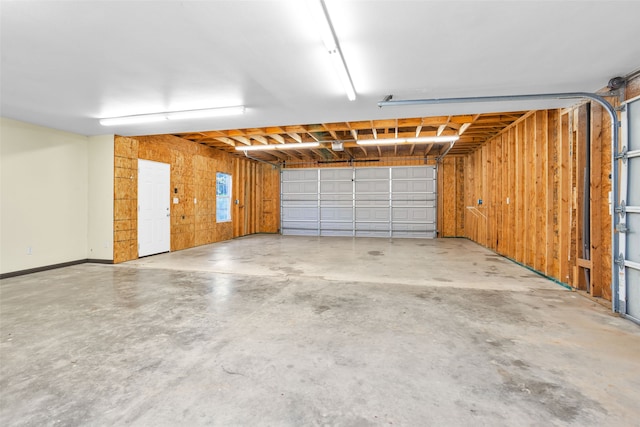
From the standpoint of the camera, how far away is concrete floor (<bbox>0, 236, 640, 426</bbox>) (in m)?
1.76

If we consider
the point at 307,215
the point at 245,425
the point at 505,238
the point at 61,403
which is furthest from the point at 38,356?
the point at 307,215

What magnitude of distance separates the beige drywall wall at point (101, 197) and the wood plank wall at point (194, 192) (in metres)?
0.14

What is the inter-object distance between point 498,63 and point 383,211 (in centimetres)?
831

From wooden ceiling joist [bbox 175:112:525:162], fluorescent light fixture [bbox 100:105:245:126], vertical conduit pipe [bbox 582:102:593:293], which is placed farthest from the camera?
wooden ceiling joist [bbox 175:112:525:162]

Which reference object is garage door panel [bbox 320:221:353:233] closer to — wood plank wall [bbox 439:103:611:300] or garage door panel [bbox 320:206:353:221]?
garage door panel [bbox 320:206:353:221]

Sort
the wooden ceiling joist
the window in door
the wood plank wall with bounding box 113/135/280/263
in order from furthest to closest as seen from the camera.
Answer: the window in door → the wood plank wall with bounding box 113/135/280/263 → the wooden ceiling joist

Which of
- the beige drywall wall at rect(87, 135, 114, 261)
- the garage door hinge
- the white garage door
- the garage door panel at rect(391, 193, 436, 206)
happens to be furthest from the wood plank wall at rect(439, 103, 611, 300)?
the beige drywall wall at rect(87, 135, 114, 261)

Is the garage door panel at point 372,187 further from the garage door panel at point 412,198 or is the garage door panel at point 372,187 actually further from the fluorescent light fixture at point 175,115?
the fluorescent light fixture at point 175,115

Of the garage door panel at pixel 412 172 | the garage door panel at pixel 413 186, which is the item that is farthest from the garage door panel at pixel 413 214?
the garage door panel at pixel 412 172

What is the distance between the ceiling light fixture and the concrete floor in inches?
107

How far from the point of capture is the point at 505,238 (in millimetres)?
6930

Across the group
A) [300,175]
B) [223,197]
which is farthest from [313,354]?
[300,175]

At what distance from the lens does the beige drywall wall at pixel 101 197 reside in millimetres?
6223

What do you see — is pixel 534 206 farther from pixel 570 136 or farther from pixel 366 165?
pixel 366 165
